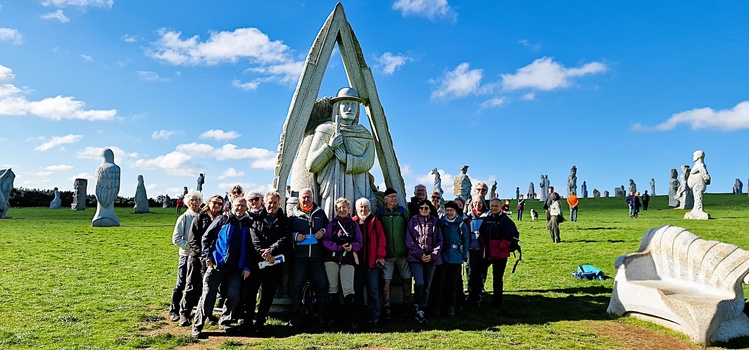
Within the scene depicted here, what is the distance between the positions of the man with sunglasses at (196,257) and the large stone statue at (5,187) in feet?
85.4

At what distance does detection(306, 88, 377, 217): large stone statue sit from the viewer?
6684 mm

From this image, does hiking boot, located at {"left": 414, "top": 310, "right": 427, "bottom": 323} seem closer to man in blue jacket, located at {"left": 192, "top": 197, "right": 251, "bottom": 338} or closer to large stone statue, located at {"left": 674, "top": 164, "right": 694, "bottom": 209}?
man in blue jacket, located at {"left": 192, "top": 197, "right": 251, "bottom": 338}

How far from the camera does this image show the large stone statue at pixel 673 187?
34875 mm

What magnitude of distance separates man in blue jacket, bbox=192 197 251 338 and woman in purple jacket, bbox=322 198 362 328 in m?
0.97

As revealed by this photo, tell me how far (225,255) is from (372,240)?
68.5 inches

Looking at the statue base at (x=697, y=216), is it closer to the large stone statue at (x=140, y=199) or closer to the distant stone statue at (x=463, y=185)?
the distant stone statue at (x=463, y=185)

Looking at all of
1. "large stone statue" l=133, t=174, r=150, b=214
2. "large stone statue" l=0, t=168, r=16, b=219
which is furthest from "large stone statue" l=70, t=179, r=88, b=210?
"large stone statue" l=0, t=168, r=16, b=219

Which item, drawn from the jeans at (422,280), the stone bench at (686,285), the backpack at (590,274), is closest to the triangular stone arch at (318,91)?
the jeans at (422,280)

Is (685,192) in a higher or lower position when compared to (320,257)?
higher

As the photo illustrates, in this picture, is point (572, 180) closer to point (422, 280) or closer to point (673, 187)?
point (673, 187)

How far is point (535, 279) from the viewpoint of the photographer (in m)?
9.41

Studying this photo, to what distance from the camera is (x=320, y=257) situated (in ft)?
19.6

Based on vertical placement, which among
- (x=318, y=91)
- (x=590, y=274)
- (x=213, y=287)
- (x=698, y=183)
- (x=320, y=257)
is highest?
(x=318, y=91)

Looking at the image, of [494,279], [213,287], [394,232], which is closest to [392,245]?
[394,232]
